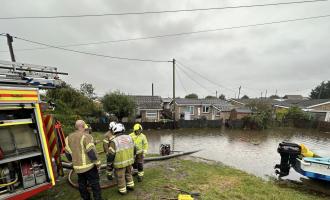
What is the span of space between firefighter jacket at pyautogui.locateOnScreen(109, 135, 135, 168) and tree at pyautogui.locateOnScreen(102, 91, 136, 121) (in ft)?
53.9

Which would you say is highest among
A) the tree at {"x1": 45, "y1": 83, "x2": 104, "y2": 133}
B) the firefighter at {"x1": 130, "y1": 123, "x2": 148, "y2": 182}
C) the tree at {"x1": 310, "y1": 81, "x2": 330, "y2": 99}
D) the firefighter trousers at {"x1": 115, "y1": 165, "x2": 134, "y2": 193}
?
the tree at {"x1": 310, "y1": 81, "x2": 330, "y2": 99}

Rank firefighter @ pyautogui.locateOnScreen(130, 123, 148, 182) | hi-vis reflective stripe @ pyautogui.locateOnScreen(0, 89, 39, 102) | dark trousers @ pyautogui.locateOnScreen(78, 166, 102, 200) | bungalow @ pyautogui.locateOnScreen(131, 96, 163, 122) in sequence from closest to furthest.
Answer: hi-vis reflective stripe @ pyautogui.locateOnScreen(0, 89, 39, 102) → dark trousers @ pyautogui.locateOnScreen(78, 166, 102, 200) → firefighter @ pyautogui.locateOnScreen(130, 123, 148, 182) → bungalow @ pyautogui.locateOnScreen(131, 96, 163, 122)

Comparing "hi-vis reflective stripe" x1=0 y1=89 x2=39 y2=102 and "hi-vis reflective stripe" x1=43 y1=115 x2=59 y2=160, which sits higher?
"hi-vis reflective stripe" x1=0 y1=89 x2=39 y2=102

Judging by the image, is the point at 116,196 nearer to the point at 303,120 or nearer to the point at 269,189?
the point at 269,189

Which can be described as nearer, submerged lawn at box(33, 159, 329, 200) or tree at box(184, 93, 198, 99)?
submerged lawn at box(33, 159, 329, 200)

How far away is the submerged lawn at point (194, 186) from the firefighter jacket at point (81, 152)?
126cm

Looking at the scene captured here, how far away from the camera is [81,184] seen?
3844 millimetres

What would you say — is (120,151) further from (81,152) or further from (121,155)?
(81,152)

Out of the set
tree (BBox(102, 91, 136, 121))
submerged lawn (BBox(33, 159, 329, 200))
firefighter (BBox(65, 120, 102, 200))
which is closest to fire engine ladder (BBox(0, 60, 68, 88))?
firefighter (BBox(65, 120, 102, 200))

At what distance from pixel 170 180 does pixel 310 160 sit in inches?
208

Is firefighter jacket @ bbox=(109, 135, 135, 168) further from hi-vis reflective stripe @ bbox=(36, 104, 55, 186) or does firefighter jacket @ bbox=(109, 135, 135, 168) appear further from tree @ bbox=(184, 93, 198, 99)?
tree @ bbox=(184, 93, 198, 99)

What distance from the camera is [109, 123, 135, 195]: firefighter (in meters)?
4.19

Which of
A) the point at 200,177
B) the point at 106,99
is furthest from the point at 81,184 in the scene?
the point at 106,99

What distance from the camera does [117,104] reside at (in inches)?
802
